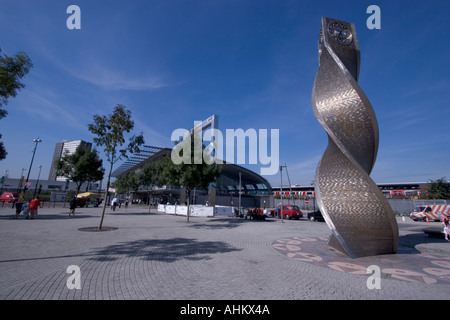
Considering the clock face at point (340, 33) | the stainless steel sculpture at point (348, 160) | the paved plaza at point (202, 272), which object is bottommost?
the paved plaza at point (202, 272)

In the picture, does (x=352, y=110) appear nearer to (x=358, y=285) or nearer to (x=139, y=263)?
(x=358, y=285)

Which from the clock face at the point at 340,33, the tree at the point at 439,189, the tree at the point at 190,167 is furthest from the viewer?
the tree at the point at 439,189

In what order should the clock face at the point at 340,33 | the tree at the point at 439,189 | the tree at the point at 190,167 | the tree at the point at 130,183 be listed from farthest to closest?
the tree at the point at 130,183 < the tree at the point at 439,189 < the tree at the point at 190,167 < the clock face at the point at 340,33

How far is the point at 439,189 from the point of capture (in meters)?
39.4

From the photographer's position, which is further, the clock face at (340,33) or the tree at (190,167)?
the tree at (190,167)

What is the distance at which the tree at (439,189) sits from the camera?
38.7m

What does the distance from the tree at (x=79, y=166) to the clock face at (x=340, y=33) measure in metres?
31.6

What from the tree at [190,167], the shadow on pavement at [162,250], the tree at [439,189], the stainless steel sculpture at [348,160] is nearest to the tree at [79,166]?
the tree at [190,167]

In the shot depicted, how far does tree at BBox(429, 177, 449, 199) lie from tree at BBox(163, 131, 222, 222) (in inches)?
1792

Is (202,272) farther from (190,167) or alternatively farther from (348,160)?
(190,167)

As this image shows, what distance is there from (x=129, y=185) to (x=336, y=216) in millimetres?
43637

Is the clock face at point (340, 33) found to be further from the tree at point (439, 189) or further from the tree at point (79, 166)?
the tree at point (439, 189)

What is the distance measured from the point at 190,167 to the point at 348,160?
1164 cm
